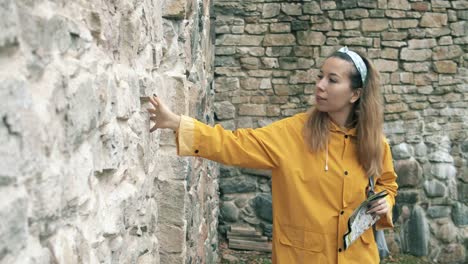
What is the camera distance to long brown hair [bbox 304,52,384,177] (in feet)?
7.52

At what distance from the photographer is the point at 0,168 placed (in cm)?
91

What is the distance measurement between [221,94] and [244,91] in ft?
0.85

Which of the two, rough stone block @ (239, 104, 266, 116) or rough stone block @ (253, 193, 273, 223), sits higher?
rough stone block @ (239, 104, 266, 116)

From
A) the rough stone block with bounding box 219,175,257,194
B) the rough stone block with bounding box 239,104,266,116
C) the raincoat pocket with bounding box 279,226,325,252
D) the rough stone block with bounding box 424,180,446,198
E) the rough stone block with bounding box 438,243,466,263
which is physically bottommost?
the rough stone block with bounding box 438,243,466,263

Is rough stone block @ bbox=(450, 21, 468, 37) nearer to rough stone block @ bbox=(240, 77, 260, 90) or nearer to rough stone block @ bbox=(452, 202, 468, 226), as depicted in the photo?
rough stone block @ bbox=(452, 202, 468, 226)

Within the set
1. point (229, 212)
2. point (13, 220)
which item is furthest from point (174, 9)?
point (229, 212)

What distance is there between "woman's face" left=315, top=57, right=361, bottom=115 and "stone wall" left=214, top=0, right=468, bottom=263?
365cm

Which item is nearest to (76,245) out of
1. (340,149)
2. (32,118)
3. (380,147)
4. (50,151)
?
(50,151)

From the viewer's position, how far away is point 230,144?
2146mm

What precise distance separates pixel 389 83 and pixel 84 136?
5370 mm

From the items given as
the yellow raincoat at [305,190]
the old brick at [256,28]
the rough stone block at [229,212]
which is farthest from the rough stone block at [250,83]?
the yellow raincoat at [305,190]

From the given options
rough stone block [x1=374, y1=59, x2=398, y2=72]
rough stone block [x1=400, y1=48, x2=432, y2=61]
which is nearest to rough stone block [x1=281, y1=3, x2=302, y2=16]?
rough stone block [x1=374, y1=59, x2=398, y2=72]

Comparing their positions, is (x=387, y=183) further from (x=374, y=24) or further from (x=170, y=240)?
(x=374, y=24)

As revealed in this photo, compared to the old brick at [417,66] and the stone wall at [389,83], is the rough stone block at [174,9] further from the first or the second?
the old brick at [417,66]
